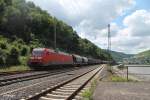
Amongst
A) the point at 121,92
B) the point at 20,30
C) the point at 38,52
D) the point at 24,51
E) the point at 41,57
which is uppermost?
the point at 20,30

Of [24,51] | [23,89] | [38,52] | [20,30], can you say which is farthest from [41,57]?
[20,30]

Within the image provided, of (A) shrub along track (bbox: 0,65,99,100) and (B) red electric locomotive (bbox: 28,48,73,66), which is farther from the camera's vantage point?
(B) red electric locomotive (bbox: 28,48,73,66)

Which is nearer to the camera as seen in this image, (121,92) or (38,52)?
(121,92)

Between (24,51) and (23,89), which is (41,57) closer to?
(24,51)

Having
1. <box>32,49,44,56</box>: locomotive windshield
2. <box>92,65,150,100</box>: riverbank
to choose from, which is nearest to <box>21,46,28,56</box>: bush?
<box>32,49,44,56</box>: locomotive windshield

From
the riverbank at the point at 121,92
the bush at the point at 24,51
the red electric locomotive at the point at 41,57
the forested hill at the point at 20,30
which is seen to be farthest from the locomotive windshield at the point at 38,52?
the riverbank at the point at 121,92

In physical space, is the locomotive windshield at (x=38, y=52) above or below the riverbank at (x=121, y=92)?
above

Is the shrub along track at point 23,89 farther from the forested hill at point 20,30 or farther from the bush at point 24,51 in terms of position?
the bush at point 24,51

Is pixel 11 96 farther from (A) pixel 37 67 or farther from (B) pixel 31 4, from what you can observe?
(B) pixel 31 4

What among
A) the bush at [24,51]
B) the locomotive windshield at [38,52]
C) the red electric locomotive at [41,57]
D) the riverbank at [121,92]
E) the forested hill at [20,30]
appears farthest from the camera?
the bush at [24,51]

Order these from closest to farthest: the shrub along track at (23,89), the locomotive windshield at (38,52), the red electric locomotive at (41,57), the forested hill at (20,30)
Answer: the shrub along track at (23,89) → the red electric locomotive at (41,57) → the locomotive windshield at (38,52) → the forested hill at (20,30)

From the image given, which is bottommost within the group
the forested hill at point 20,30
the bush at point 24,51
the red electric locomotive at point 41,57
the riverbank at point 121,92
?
the riverbank at point 121,92

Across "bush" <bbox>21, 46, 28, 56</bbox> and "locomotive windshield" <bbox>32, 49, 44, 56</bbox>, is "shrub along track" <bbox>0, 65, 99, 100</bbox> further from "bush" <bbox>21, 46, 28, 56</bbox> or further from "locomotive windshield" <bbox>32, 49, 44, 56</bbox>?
"bush" <bbox>21, 46, 28, 56</bbox>

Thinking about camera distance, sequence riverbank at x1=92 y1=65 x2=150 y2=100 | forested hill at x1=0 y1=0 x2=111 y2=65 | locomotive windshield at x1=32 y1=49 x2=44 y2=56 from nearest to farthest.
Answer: riverbank at x1=92 y1=65 x2=150 y2=100 < locomotive windshield at x1=32 y1=49 x2=44 y2=56 < forested hill at x1=0 y1=0 x2=111 y2=65
